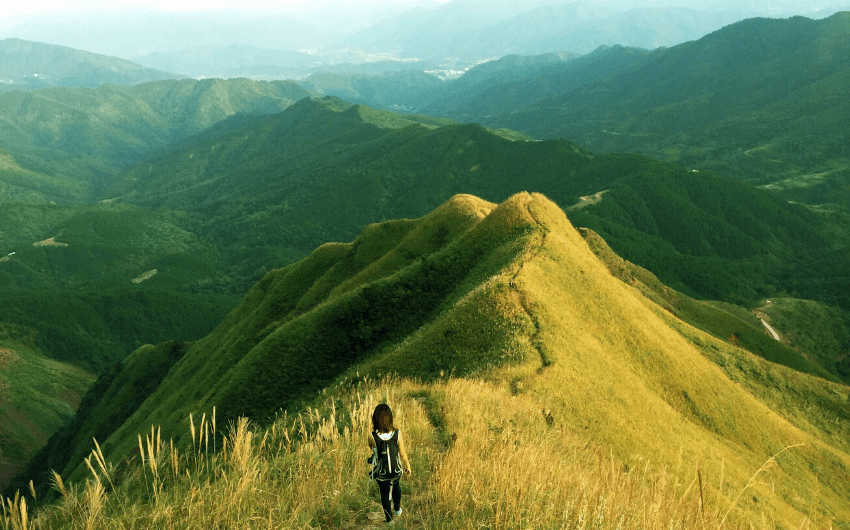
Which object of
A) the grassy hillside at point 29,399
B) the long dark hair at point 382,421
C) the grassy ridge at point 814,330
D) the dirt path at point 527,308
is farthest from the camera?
the grassy ridge at point 814,330

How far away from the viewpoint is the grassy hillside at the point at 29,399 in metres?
119

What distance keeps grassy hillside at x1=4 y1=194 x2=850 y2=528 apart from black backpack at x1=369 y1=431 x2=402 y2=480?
0.92m

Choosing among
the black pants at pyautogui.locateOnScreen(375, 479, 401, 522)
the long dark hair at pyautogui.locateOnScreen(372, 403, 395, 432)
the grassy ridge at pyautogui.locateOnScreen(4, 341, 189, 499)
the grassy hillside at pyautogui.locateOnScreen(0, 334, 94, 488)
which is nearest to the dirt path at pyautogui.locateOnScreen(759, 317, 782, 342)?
the long dark hair at pyautogui.locateOnScreen(372, 403, 395, 432)

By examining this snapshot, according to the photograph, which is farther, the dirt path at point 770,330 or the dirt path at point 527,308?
the dirt path at point 770,330

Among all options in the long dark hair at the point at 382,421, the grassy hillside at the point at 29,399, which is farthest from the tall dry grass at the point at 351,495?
the grassy hillside at the point at 29,399

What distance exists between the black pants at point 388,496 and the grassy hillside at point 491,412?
336mm

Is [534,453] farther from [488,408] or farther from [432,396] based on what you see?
[432,396]

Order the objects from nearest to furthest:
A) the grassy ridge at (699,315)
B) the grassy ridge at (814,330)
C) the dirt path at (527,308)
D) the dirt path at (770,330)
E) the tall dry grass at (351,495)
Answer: the tall dry grass at (351,495) → the dirt path at (527,308) → the grassy ridge at (699,315) → the dirt path at (770,330) → the grassy ridge at (814,330)

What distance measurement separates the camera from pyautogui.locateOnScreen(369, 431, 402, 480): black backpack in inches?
315

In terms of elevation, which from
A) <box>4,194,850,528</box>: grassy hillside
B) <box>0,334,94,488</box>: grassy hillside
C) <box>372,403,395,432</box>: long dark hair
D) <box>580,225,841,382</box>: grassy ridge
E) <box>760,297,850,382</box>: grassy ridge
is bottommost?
<box>0,334,94,488</box>: grassy hillside

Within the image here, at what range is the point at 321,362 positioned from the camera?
3588 cm

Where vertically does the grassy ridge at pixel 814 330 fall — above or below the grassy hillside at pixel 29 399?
above

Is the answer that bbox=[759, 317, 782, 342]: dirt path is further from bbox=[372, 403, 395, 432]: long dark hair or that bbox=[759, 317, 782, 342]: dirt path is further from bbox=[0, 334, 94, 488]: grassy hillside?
bbox=[0, 334, 94, 488]: grassy hillside

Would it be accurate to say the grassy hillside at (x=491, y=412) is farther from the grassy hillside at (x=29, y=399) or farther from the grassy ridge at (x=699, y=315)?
the grassy hillside at (x=29, y=399)
